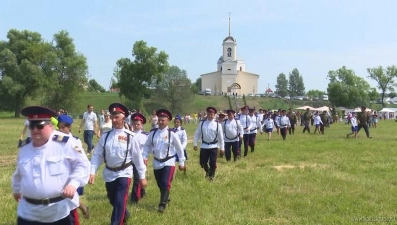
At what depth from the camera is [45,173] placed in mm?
4426

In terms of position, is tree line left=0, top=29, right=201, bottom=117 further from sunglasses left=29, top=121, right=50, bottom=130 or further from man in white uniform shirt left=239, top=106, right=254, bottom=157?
sunglasses left=29, top=121, right=50, bottom=130

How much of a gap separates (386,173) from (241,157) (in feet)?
17.7

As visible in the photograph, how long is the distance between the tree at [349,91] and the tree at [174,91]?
36.0 metres

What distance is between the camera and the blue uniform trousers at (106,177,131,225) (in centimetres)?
668

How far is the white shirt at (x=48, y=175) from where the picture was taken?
443 centimetres

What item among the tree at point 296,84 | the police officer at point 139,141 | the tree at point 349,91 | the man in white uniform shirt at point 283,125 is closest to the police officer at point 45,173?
the police officer at point 139,141

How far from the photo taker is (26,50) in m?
62.1

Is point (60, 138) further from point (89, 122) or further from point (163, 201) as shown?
point (89, 122)

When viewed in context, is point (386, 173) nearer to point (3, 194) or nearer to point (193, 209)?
point (193, 209)

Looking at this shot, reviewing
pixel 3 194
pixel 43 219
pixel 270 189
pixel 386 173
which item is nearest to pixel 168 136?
pixel 270 189

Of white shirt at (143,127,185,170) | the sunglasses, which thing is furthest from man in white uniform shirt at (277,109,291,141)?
the sunglasses

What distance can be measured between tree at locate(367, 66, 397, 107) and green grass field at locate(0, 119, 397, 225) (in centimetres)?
10124

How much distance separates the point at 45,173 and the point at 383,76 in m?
114

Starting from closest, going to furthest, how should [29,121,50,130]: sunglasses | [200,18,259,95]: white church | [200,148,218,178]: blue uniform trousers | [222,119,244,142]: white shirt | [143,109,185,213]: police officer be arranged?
[29,121,50,130]: sunglasses, [143,109,185,213]: police officer, [200,148,218,178]: blue uniform trousers, [222,119,244,142]: white shirt, [200,18,259,95]: white church
